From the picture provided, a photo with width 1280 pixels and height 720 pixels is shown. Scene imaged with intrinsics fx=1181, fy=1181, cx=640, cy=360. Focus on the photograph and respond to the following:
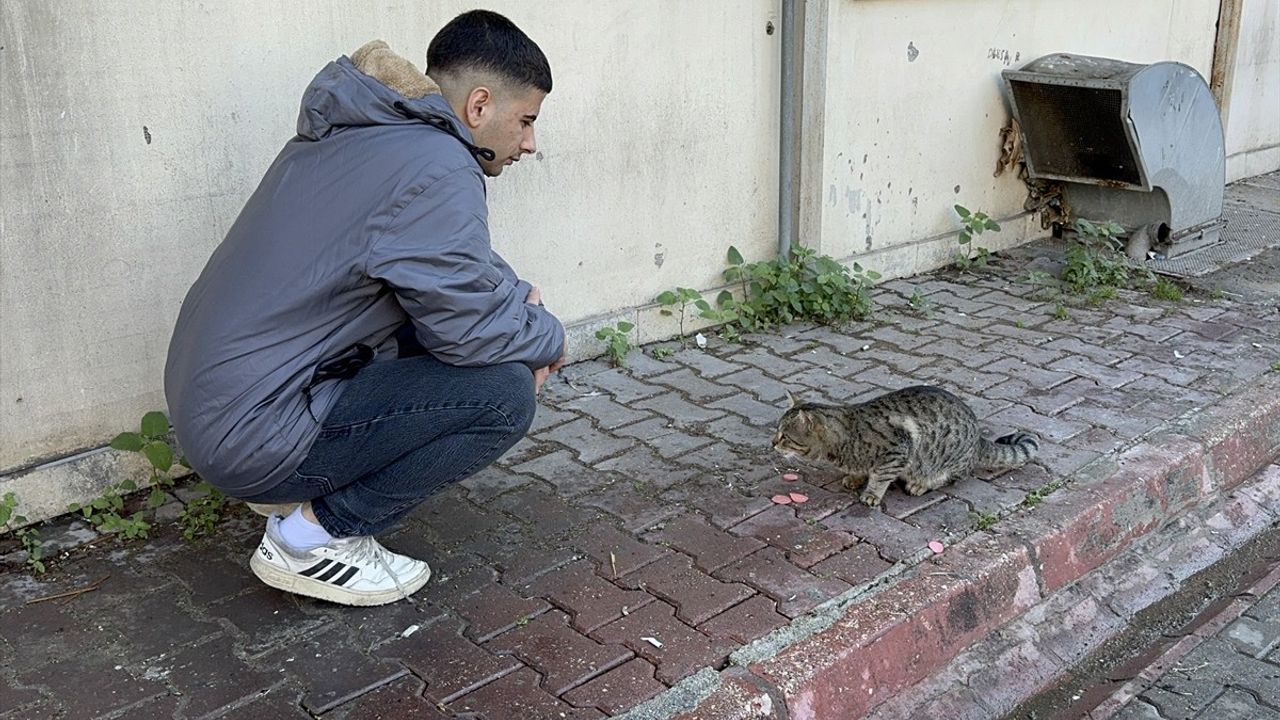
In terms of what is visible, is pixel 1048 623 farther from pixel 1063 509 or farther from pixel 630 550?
pixel 630 550

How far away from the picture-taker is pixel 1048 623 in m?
3.70

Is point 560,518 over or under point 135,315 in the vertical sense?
under

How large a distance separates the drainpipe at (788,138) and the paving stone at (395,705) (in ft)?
11.8

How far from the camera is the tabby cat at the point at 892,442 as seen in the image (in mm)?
3943

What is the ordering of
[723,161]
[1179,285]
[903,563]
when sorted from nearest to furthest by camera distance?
[903,563] < [723,161] < [1179,285]

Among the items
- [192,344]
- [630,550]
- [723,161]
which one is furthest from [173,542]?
[723,161]

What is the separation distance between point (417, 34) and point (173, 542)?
6.78 ft

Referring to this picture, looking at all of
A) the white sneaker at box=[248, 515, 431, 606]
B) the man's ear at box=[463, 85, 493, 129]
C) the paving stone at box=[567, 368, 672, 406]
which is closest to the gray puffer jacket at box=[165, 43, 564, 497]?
the man's ear at box=[463, 85, 493, 129]

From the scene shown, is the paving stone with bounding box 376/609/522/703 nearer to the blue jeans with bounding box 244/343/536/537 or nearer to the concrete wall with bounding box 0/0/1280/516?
the blue jeans with bounding box 244/343/536/537

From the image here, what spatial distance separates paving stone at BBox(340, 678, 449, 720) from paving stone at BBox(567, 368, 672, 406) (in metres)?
2.02

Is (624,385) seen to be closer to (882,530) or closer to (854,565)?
(882,530)

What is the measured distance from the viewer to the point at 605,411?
4805mm

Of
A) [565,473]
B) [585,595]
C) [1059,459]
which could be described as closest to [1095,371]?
[1059,459]

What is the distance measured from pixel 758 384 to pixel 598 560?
168cm
